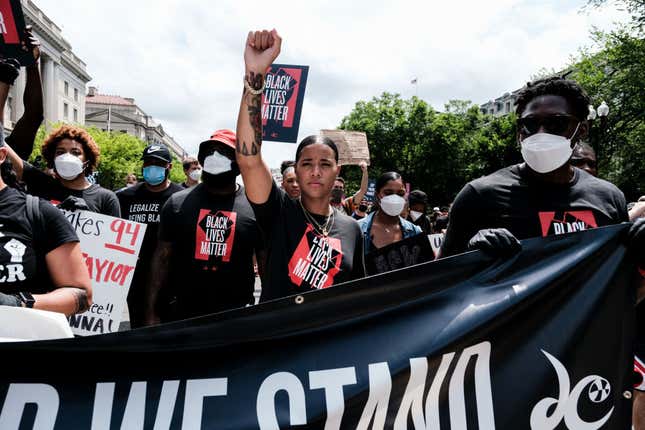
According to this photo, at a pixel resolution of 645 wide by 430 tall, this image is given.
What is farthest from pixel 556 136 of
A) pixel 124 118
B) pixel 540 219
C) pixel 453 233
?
pixel 124 118

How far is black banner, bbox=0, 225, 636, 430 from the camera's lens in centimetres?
175

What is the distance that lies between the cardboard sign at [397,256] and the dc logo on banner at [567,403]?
2097 millimetres

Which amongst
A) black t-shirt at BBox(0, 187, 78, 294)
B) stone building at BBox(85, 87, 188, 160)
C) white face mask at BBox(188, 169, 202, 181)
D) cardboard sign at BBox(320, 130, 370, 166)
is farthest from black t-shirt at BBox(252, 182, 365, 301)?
stone building at BBox(85, 87, 188, 160)

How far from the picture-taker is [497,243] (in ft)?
6.71

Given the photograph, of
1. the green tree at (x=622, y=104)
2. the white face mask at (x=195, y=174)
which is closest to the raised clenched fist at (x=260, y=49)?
the white face mask at (x=195, y=174)

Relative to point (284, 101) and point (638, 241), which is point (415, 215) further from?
point (638, 241)

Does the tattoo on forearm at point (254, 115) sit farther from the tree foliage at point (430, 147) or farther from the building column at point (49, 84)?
the building column at point (49, 84)

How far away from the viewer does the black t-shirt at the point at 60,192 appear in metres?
4.12

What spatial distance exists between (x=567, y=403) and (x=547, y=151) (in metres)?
1.03

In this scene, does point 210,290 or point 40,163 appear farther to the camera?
point 40,163

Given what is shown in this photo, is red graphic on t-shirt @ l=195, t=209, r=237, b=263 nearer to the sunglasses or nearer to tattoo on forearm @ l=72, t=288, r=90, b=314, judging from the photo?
tattoo on forearm @ l=72, t=288, r=90, b=314

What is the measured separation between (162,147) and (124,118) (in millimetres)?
112801

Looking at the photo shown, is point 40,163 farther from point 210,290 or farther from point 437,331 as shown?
point 437,331

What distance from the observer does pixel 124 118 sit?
110m
